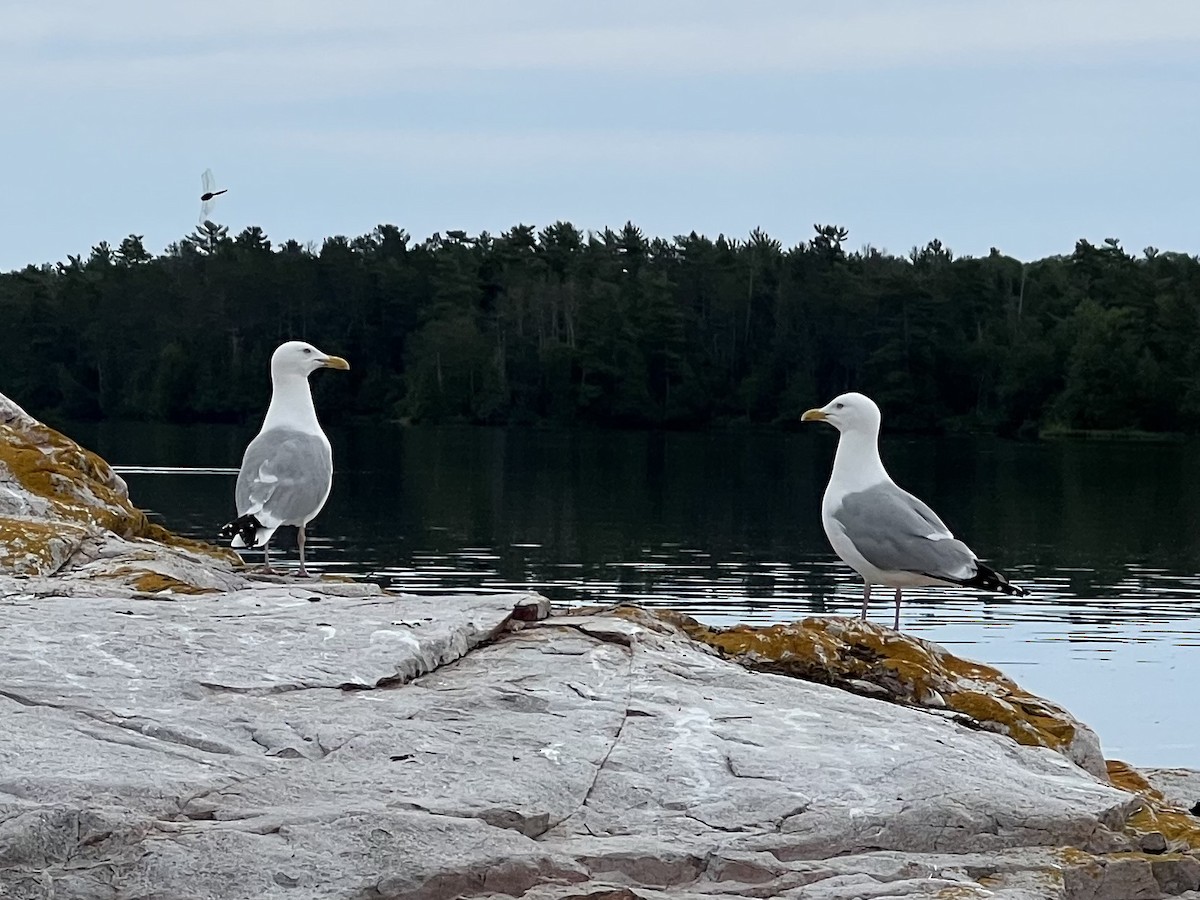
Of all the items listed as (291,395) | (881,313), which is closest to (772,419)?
(881,313)

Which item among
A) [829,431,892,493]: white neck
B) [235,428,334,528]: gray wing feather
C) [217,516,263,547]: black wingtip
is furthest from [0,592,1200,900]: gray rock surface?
[829,431,892,493]: white neck

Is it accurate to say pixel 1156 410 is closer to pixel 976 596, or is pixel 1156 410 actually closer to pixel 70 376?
pixel 70 376

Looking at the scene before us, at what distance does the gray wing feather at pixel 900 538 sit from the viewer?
11.7m

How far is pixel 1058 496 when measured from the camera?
231 feet

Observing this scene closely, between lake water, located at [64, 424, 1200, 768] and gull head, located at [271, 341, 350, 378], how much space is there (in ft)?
33.2

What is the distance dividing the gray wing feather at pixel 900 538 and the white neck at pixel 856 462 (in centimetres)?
30

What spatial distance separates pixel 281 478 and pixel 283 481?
0.03m

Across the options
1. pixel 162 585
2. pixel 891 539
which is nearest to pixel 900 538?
pixel 891 539

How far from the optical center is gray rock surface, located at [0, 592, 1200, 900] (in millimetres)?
6340

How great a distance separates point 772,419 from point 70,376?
56.6 metres

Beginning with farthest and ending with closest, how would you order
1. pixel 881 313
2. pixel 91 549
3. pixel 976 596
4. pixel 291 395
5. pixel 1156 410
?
pixel 881 313, pixel 1156 410, pixel 976 596, pixel 291 395, pixel 91 549

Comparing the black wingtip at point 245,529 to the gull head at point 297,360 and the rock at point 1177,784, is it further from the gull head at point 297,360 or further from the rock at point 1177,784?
the rock at point 1177,784

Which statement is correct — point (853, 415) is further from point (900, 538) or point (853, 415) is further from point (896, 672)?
point (896, 672)

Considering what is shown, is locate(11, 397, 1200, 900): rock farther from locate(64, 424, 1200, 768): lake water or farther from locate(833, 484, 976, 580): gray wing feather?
locate(64, 424, 1200, 768): lake water
